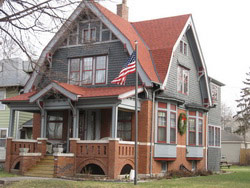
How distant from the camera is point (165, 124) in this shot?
21.7m

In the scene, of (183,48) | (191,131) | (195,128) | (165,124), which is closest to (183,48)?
(183,48)

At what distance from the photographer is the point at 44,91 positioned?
19938mm

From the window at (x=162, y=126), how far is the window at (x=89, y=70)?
374cm

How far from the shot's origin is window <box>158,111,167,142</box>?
2139 cm

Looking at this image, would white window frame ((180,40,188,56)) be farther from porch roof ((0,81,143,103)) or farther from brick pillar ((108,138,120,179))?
brick pillar ((108,138,120,179))

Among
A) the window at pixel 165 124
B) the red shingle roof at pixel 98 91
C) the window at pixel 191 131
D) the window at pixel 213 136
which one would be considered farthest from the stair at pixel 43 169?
the window at pixel 213 136

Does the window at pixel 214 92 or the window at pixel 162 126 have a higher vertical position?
the window at pixel 214 92

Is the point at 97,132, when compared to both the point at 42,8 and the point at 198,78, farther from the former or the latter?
the point at 42,8

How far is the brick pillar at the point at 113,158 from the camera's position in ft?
59.5

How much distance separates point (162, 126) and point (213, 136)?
8874mm

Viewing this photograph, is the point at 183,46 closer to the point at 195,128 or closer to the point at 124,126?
the point at 195,128

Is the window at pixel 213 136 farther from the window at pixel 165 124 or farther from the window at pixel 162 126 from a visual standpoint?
the window at pixel 162 126

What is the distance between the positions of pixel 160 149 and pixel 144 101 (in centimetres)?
278

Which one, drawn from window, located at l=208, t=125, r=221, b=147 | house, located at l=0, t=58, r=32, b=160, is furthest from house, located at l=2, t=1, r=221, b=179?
house, located at l=0, t=58, r=32, b=160
